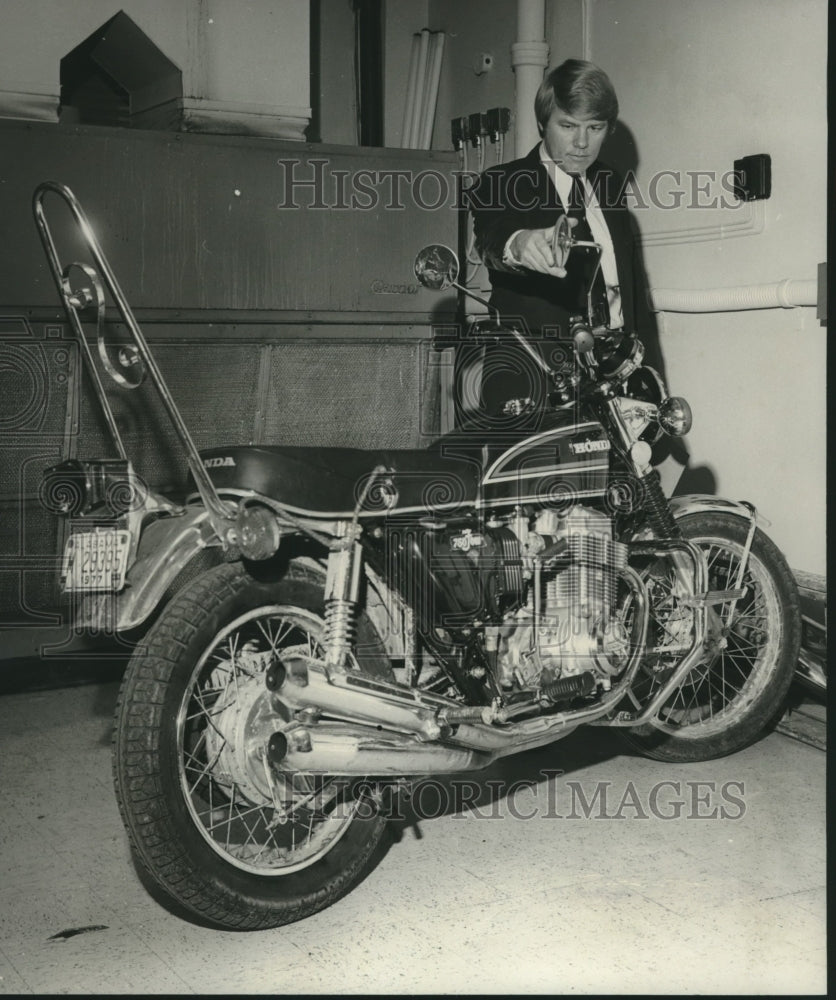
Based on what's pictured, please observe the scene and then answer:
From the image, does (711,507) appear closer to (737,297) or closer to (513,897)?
(737,297)

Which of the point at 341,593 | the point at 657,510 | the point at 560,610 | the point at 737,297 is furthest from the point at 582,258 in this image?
the point at 341,593

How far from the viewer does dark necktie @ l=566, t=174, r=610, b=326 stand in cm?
378

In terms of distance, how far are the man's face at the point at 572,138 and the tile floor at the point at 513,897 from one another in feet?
5.73

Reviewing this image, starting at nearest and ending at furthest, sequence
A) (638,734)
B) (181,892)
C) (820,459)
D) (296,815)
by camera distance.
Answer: (181,892) → (296,815) → (638,734) → (820,459)

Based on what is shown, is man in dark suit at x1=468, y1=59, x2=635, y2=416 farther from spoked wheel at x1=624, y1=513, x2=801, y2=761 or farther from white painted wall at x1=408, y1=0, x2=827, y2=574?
spoked wheel at x1=624, y1=513, x2=801, y2=761

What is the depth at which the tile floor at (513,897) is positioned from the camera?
2551 millimetres

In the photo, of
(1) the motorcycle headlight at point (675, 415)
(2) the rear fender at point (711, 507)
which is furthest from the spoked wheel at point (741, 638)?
(1) the motorcycle headlight at point (675, 415)

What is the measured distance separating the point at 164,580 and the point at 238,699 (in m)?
0.32

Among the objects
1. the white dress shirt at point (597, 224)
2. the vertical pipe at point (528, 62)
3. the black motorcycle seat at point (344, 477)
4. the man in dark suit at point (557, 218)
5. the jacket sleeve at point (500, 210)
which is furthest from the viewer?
the vertical pipe at point (528, 62)

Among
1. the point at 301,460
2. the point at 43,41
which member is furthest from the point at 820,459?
the point at 43,41

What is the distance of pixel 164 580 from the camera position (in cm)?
258

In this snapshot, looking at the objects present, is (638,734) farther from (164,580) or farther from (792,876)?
(164,580)

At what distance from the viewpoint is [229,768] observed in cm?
271

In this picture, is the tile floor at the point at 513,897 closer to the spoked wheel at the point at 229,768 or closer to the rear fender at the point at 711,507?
the spoked wheel at the point at 229,768
